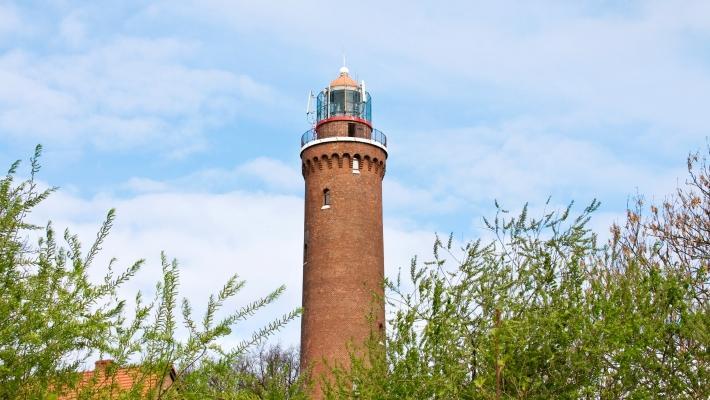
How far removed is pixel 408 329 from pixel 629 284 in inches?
131

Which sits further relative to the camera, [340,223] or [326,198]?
[326,198]

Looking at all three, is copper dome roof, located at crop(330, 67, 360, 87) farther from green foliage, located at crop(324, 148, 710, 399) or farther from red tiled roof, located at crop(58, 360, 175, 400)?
red tiled roof, located at crop(58, 360, 175, 400)

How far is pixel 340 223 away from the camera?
104 feet

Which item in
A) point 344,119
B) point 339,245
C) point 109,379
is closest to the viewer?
point 109,379

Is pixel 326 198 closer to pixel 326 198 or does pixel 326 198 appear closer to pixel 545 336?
pixel 326 198

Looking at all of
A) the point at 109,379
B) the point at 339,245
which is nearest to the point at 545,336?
the point at 109,379

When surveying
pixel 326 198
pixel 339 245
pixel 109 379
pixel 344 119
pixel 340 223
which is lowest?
pixel 109 379

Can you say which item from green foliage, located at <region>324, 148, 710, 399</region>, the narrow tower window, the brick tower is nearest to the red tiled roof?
green foliage, located at <region>324, 148, 710, 399</region>

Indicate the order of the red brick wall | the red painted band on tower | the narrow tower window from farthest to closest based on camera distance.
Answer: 1. the red painted band on tower
2. the narrow tower window
3. the red brick wall

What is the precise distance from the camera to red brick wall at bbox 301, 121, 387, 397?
3041cm

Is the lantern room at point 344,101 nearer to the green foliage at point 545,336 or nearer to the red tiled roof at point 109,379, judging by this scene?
the green foliage at point 545,336

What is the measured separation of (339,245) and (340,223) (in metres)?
0.89

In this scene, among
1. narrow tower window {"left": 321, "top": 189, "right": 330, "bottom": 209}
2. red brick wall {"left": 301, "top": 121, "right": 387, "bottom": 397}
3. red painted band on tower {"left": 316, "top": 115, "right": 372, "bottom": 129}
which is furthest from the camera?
red painted band on tower {"left": 316, "top": 115, "right": 372, "bottom": 129}

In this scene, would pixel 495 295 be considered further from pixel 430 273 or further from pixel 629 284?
pixel 629 284
